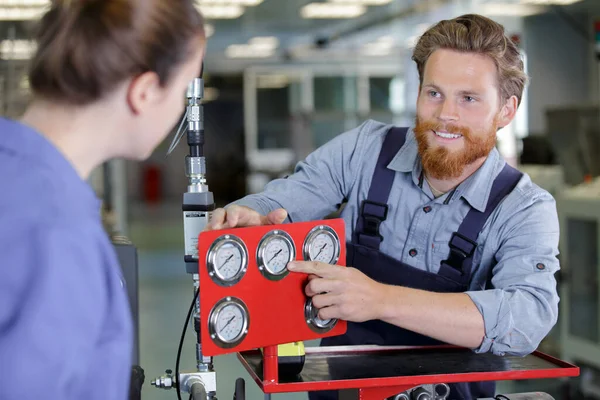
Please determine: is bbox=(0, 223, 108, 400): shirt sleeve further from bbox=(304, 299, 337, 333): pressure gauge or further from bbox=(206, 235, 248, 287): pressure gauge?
bbox=(304, 299, 337, 333): pressure gauge

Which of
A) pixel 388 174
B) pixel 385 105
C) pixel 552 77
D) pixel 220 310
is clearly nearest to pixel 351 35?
pixel 385 105

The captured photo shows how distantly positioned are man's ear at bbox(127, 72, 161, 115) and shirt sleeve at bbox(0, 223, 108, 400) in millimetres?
180

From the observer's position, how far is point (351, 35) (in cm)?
988

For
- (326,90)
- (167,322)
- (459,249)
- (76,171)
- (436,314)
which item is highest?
(326,90)

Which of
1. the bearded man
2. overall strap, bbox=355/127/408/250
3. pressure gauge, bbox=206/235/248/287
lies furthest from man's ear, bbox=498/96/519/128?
pressure gauge, bbox=206/235/248/287

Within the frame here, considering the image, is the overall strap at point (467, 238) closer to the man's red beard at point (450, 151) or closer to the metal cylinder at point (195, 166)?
the man's red beard at point (450, 151)

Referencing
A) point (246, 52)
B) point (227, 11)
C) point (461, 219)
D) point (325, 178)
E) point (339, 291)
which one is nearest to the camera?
point (339, 291)

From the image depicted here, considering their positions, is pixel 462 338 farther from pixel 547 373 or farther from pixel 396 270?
pixel 396 270

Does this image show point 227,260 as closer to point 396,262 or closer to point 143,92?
point 143,92

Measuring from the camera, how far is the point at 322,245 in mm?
1319

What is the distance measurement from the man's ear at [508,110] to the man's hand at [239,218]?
1.96 ft

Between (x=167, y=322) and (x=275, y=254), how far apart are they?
3.93m

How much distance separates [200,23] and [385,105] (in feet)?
29.4

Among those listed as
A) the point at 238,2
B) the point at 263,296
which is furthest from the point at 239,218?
the point at 238,2
